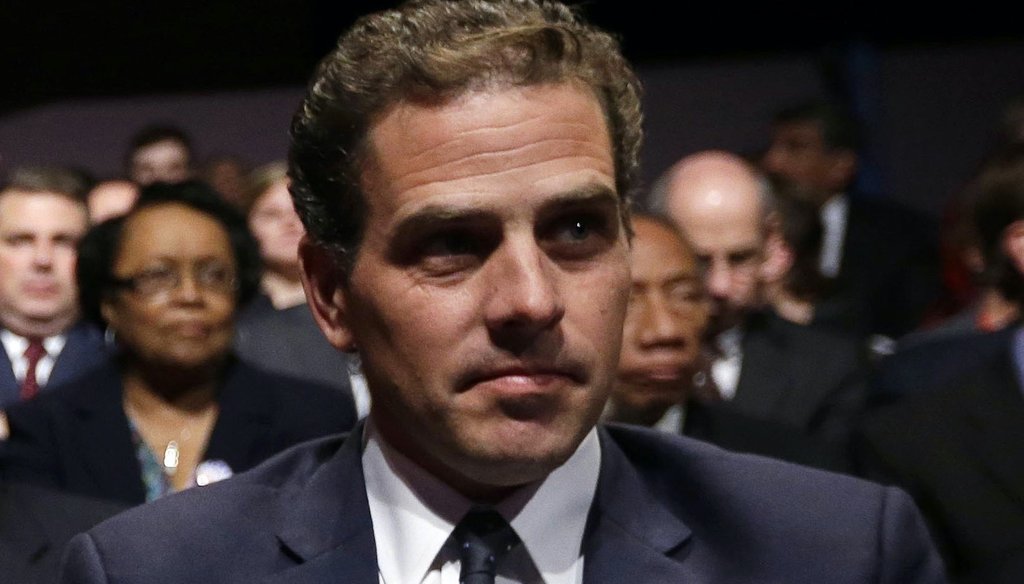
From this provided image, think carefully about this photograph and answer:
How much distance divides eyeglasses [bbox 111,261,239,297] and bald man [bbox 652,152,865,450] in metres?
1.21

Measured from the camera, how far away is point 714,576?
2.14 metres

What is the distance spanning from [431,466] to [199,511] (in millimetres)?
293

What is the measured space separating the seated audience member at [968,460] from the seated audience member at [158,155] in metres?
4.32

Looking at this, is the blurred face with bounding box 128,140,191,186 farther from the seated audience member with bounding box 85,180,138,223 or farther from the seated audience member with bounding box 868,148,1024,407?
the seated audience member with bounding box 868,148,1024,407

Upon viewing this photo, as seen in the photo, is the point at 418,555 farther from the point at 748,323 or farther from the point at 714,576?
the point at 748,323

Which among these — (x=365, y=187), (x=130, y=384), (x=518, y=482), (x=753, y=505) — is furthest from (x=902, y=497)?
(x=130, y=384)

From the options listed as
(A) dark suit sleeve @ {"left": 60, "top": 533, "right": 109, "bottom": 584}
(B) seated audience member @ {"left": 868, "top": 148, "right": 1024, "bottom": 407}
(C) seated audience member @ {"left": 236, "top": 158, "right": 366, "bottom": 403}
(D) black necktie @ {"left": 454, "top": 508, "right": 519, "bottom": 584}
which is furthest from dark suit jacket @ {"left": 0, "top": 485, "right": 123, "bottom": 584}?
(B) seated audience member @ {"left": 868, "top": 148, "right": 1024, "bottom": 407}

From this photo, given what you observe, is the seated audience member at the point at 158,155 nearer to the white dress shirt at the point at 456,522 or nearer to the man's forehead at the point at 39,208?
the man's forehead at the point at 39,208

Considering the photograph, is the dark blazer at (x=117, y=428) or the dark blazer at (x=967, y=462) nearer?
the dark blazer at (x=967, y=462)

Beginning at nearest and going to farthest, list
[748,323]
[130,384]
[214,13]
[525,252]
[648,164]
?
[525,252]
[130,384]
[748,323]
[214,13]
[648,164]

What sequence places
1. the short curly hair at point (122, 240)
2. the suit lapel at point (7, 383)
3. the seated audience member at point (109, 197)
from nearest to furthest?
the short curly hair at point (122, 240), the suit lapel at point (7, 383), the seated audience member at point (109, 197)

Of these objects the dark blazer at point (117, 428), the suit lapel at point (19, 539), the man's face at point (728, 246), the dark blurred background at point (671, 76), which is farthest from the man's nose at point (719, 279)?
the dark blurred background at point (671, 76)

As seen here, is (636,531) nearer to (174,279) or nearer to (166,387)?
(166,387)

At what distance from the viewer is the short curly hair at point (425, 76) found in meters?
2.06
